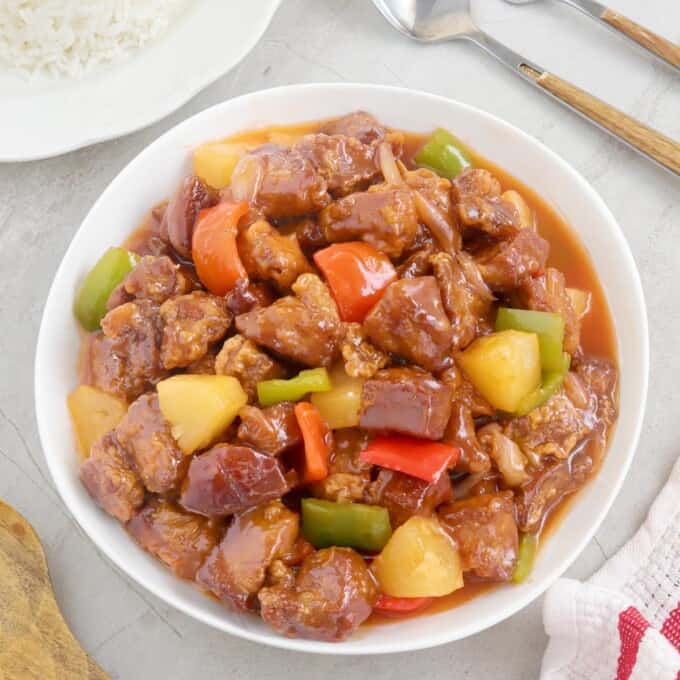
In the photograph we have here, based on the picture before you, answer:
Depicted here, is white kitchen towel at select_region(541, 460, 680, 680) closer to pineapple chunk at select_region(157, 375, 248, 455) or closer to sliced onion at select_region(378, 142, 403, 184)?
pineapple chunk at select_region(157, 375, 248, 455)

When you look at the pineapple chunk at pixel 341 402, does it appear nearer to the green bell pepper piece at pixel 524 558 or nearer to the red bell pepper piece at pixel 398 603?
the red bell pepper piece at pixel 398 603

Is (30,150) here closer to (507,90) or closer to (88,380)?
(88,380)

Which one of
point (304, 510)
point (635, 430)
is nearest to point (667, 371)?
point (635, 430)

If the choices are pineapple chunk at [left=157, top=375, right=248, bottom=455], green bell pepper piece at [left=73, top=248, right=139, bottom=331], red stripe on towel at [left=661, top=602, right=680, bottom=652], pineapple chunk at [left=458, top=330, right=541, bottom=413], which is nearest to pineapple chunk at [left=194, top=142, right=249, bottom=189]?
green bell pepper piece at [left=73, top=248, right=139, bottom=331]

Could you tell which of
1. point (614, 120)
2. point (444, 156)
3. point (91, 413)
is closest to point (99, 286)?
point (91, 413)

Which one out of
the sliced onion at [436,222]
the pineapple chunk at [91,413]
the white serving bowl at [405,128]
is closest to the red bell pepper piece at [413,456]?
the white serving bowl at [405,128]
